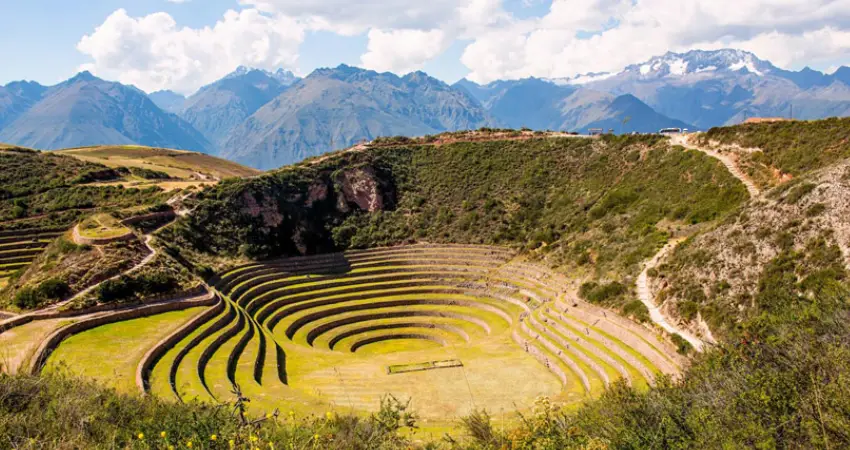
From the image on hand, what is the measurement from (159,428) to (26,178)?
55066mm

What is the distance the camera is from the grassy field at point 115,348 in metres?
22.6

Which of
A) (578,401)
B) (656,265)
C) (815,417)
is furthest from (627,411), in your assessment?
(656,265)

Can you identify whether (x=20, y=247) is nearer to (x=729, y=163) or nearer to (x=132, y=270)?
(x=132, y=270)

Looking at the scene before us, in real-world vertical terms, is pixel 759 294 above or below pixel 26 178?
below

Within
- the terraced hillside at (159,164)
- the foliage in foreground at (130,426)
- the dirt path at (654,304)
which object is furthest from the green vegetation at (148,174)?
the dirt path at (654,304)

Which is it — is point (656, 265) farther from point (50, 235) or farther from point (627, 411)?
point (50, 235)

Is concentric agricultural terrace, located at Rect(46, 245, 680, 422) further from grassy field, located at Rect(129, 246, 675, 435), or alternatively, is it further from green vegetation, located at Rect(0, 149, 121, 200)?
green vegetation, located at Rect(0, 149, 121, 200)

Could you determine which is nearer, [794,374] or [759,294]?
[794,374]

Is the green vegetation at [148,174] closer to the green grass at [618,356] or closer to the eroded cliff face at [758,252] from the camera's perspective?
the green grass at [618,356]

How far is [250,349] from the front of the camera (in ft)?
97.1

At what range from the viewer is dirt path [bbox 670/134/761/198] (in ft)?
117

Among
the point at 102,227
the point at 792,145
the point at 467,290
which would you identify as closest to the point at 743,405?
the point at 467,290

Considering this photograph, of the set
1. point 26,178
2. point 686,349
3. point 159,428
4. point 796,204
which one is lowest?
point 686,349

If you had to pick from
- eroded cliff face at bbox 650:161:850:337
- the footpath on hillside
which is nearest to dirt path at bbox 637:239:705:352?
the footpath on hillside
